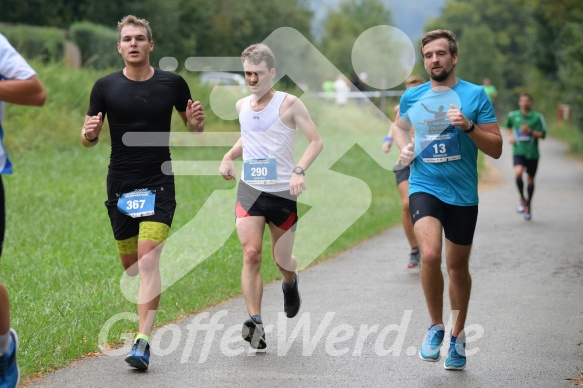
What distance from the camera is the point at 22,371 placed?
6.50 meters

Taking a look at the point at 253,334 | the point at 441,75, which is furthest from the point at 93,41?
the point at 441,75

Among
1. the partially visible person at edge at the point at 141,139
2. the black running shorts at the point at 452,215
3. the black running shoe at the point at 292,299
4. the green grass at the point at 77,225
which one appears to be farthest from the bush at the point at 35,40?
the black running shorts at the point at 452,215

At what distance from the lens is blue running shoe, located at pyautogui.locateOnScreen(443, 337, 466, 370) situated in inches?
272

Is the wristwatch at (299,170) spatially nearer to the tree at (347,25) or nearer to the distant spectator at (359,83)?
the distant spectator at (359,83)

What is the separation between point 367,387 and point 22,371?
2.12m

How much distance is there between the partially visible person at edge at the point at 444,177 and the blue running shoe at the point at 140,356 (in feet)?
5.88

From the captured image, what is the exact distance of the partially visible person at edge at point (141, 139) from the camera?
713 centimetres

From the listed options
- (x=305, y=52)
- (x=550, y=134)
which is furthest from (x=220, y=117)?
(x=305, y=52)

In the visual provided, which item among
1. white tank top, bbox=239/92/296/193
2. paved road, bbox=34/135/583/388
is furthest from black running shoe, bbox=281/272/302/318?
white tank top, bbox=239/92/296/193

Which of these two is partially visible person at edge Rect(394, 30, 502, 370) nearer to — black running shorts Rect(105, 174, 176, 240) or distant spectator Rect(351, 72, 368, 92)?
black running shorts Rect(105, 174, 176, 240)

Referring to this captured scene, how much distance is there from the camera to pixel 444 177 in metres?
7.02

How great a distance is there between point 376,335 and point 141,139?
2363 mm

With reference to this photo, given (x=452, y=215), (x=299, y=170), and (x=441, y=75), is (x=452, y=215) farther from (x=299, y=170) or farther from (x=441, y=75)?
(x=299, y=170)

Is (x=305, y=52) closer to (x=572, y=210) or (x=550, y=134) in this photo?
(x=550, y=134)
